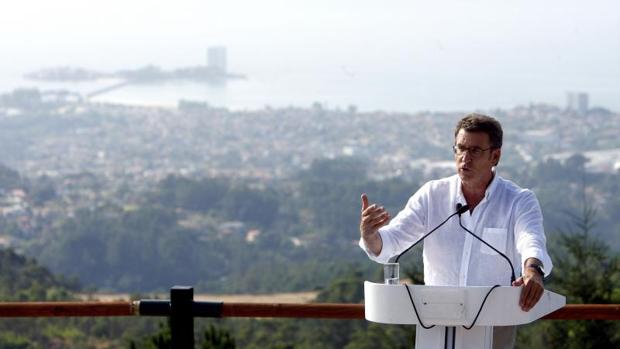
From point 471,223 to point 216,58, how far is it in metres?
102

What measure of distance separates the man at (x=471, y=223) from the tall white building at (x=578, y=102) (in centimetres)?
7744

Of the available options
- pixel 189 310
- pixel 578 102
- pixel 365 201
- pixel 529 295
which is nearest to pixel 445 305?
pixel 529 295

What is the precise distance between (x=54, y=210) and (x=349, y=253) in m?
17.8

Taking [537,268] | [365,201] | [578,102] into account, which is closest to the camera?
[537,268]

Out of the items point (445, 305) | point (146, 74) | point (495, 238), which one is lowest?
point (445, 305)

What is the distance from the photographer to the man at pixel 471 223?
2992 mm

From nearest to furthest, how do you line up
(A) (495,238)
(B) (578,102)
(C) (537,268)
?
(C) (537,268)
(A) (495,238)
(B) (578,102)

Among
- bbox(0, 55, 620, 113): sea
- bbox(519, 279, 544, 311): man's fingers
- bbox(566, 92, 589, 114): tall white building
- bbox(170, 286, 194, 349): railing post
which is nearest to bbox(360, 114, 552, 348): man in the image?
bbox(519, 279, 544, 311): man's fingers

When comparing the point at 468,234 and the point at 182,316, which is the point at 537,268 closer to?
the point at 468,234

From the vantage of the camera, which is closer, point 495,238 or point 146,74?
point 495,238

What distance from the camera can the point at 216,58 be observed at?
341ft

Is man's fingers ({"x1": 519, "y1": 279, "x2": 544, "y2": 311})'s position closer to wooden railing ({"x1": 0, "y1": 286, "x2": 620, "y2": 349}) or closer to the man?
the man

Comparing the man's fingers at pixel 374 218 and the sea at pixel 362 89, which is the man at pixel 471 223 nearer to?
the man's fingers at pixel 374 218

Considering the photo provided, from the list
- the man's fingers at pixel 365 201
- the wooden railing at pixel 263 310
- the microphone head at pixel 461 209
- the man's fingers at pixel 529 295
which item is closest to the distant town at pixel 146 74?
the wooden railing at pixel 263 310
